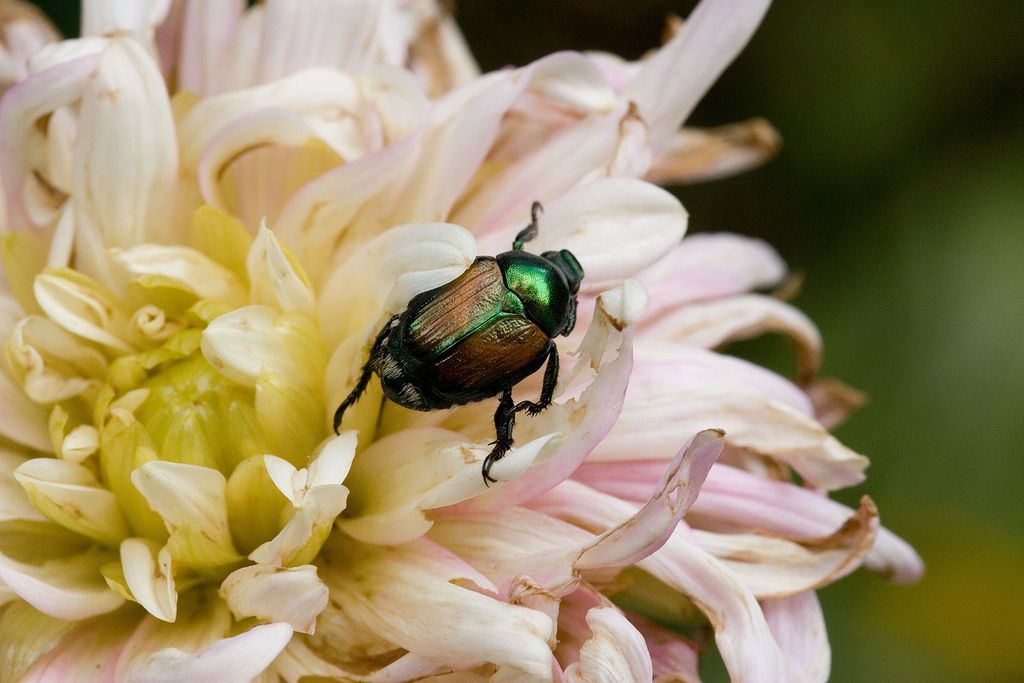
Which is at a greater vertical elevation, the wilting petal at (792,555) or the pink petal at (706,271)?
the pink petal at (706,271)

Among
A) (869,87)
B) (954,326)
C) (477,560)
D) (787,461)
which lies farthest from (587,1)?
(477,560)

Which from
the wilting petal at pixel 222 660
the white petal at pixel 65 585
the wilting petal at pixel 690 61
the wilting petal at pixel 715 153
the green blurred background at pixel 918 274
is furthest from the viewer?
the green blurred background at pixel 918 274

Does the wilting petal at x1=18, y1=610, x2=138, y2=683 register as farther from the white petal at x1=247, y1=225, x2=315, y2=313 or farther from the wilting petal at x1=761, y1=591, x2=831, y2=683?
the wilting petal at x1=761, y1=591, x2=831, y2=683

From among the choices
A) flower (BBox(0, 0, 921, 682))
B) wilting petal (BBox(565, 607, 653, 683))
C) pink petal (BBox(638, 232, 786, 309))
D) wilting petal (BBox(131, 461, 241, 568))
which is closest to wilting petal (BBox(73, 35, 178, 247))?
flower (BBox(0, 0, 921, 682))

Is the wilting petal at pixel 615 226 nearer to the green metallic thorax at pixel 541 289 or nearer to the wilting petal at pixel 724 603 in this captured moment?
the green metallic thorax at pixel 541 289

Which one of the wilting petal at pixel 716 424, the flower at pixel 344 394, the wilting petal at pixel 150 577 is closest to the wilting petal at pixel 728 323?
the flower at pixel 344 394

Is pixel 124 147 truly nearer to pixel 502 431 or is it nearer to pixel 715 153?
pixel 502 431
